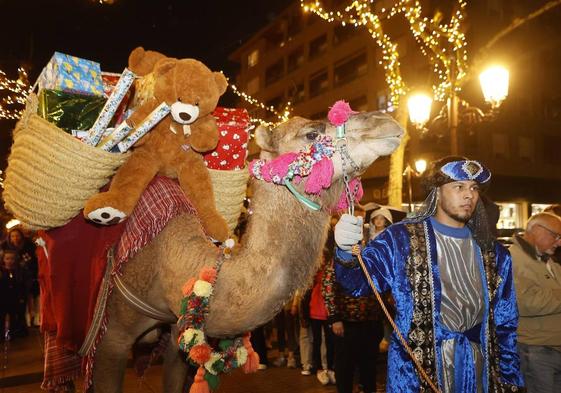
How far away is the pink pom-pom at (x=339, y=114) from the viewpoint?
263 centimetres

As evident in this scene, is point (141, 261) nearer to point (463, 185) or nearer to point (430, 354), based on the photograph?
point (430, 354)

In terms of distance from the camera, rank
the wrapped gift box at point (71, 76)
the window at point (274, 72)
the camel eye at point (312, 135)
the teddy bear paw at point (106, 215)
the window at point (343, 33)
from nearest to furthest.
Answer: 1. the camel eye at point (312, 135)
2. the teddy bear paw at point (106, 215)
3. the wrapped gift box at point (71, 76)
4. the window at point (343, 33)
5. the window at point (274, 72)

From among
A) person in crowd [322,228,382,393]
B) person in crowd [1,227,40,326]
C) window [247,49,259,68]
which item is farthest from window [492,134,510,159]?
window [247,49,259,68]

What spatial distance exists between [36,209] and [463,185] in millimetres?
2953

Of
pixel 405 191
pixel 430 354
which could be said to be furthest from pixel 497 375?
pixel 405 191

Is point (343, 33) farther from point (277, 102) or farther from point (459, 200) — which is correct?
point (459, 200)

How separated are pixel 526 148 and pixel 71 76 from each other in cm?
2850

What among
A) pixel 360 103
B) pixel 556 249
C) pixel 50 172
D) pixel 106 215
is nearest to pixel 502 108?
pixel 360 103

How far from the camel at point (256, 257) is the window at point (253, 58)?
4561 cm

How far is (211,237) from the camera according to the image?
10.6 feet

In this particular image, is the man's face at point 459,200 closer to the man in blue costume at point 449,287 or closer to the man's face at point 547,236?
the man in blue costume at point 449,287

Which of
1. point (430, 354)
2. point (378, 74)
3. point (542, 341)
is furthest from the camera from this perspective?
point (378, 74)

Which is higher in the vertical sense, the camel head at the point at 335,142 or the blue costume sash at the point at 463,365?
the camel head at the point at 335,142

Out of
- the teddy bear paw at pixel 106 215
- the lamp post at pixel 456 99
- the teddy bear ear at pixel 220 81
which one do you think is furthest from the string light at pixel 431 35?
the teddy bear paw at pixel 106 215
